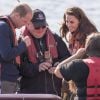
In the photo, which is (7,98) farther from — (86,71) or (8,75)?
(8,75)

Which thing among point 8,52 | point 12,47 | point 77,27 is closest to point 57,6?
point 77,27

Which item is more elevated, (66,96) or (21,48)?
(21,48)

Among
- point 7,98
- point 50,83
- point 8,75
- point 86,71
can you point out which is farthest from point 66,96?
point 7,98

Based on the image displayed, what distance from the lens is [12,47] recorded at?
25.8 feet

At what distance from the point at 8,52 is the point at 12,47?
0.12 m

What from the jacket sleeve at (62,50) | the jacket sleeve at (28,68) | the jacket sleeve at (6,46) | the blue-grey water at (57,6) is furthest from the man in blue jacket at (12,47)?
the blue-grey water at (57,6)

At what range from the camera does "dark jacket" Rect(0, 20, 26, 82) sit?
25.5 ft

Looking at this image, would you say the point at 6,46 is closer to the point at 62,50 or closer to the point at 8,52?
the point at 8,52

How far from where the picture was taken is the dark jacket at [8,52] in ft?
25.5

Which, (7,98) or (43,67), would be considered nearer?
(7,98)

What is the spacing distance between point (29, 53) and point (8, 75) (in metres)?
0.49

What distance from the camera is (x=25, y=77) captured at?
27.5 feet

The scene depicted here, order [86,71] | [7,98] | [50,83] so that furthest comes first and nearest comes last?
1. [50,83]
2. [86,71]
3. [7,98]

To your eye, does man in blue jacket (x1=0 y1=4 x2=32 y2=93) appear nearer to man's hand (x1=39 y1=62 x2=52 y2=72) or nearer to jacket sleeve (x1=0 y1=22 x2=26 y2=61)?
jacket sleeve (x1=0 y1=22 x2=26 y2=61)
